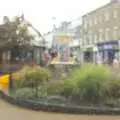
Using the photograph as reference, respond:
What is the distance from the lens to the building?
61.7 metres

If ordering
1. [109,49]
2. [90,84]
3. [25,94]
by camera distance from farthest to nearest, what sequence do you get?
[109,49], [25,94], [90,84]

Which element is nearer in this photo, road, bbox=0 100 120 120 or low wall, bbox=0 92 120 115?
road, bbox=0 100 120 120

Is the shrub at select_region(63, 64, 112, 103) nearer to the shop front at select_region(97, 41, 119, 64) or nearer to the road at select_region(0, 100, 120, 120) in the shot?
the road at select_region(0, 100, 120, 120)

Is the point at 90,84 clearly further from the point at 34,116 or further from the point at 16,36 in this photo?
the point at 16,36

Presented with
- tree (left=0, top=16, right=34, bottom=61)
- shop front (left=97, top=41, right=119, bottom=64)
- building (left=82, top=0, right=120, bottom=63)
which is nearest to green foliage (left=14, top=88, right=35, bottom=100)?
tree (left=0, top=16, right=34, bottom=61)

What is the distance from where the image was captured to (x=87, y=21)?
76.6 meters

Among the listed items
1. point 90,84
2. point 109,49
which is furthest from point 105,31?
point 90,84

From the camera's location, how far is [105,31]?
66.3m

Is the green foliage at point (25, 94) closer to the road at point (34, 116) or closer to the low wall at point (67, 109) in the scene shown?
the low wall at point (67, 109)

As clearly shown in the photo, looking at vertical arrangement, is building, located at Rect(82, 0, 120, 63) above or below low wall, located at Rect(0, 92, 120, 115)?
above

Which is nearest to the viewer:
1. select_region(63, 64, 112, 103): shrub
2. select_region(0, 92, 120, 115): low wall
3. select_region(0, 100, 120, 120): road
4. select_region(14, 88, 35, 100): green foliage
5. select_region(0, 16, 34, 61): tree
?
select_region(0, 100, 120, 120): road

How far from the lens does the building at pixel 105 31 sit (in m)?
61.7

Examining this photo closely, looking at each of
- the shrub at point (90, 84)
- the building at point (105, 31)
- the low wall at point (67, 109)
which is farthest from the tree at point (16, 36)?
the building at point (105, 31)

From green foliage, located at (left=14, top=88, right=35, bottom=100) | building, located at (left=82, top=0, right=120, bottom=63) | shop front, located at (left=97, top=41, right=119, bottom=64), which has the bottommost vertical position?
green foliage, located at (left=14, top=88, right=35, bottom=100)
